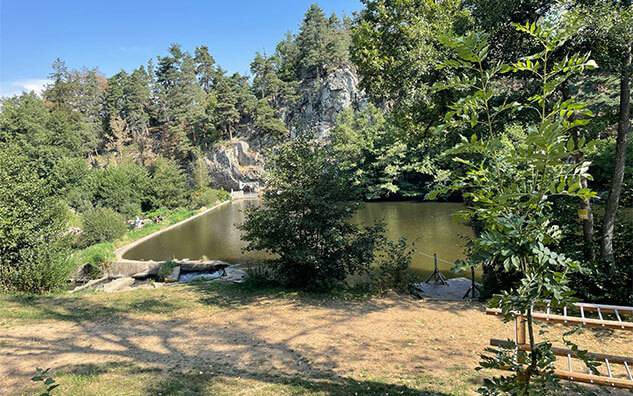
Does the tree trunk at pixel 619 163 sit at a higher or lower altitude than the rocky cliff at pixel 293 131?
lower

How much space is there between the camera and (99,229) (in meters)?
20.8

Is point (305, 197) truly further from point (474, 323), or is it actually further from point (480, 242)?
point (480, 242)

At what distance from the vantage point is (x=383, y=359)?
189 inches

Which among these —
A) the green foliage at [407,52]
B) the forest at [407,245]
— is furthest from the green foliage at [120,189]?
the green foliage at [407,52]

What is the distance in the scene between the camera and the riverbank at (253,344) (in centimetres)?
409

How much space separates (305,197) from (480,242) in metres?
7.35

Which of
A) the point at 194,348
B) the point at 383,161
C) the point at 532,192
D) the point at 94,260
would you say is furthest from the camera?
the point at 383,161

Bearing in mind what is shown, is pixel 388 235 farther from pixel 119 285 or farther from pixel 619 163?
pixel 119 285

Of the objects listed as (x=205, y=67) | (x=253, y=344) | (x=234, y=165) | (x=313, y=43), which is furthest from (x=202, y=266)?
(x=205, y=67)

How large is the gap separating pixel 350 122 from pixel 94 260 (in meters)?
33.5

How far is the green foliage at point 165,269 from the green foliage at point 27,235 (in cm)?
415

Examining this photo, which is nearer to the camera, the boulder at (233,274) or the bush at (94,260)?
the boulder at (233,274)

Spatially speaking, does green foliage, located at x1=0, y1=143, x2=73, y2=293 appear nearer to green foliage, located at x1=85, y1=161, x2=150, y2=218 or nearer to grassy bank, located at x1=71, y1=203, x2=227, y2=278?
grassy bank, located at x1=71, y1=203, x2=227, y2=278

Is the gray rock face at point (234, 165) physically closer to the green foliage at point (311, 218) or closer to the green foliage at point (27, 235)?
the green foliage at point (27, 235)
